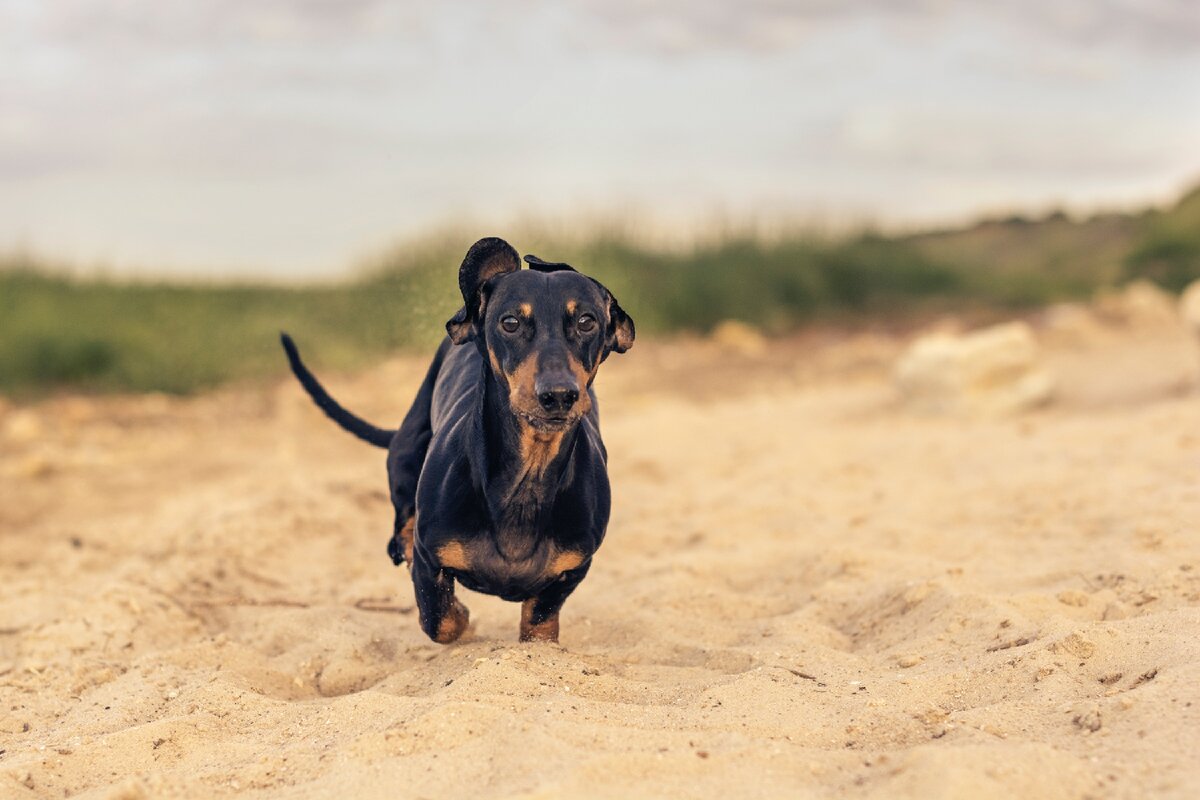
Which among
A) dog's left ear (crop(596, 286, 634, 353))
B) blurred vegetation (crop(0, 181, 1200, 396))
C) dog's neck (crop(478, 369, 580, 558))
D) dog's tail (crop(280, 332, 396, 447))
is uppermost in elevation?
dog's left ear (crop(596, 286, 634, 353))

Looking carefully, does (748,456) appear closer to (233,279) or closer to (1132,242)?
(1132,242)

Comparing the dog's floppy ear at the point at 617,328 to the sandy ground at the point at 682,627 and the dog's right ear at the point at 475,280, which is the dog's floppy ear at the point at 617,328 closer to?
the dog's right ear at the point at 475,280

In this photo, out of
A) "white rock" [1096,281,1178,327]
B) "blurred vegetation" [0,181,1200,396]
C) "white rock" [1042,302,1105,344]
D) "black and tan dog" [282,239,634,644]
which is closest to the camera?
"black and tan dog" [282,239,634,644]

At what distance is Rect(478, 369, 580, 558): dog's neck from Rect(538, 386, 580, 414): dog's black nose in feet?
1.21

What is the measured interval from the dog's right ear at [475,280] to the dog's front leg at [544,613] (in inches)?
32.7

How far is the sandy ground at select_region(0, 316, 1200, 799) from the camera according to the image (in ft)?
8.74

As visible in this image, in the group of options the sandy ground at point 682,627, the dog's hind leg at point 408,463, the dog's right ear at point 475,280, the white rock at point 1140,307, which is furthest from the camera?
the white rock at point 1140,307

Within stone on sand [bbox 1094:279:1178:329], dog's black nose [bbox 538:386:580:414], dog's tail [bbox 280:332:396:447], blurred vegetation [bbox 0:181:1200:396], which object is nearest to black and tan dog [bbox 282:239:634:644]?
dog's black nose [bbox 538:386:580:414]

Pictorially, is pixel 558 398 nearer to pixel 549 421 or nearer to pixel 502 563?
pixel 549 421

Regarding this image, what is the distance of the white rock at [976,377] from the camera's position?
8148mm

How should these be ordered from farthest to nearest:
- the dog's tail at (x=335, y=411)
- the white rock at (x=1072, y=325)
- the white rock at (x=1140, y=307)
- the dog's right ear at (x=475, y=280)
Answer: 1. the white rock at (x=1140, y=307)
2. the white rock at (x=1072, y=325)
3. the dog's tail at (x=335, y=411)
4. the dog's right ear at (x=475, y=280)

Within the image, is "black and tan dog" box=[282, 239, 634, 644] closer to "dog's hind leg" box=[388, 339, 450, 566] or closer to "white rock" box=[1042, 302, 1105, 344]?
"dog's hind leg" box=[388, 339, 450, 566]

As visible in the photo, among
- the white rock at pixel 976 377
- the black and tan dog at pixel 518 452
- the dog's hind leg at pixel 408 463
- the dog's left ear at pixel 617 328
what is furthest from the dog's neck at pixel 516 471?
the white rock at pixel 976 377

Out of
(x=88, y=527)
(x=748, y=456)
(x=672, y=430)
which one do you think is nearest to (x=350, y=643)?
(x=88, y=527)
